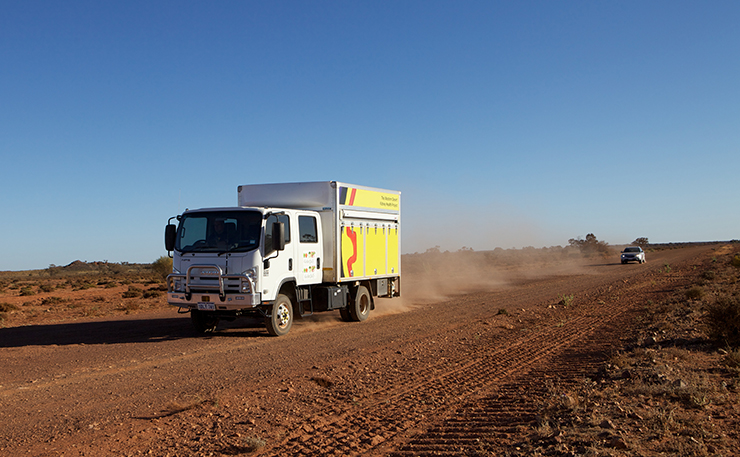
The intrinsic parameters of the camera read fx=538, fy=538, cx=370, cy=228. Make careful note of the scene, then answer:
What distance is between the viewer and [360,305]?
16547mm

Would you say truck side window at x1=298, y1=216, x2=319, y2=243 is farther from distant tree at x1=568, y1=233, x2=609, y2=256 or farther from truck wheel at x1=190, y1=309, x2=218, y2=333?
distant tree at x1=568, y1=233, x2=609, y2=256

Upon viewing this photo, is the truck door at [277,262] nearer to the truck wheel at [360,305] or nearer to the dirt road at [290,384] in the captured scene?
the dirt road at [290,384]

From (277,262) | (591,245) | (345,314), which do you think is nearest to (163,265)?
(345,314)

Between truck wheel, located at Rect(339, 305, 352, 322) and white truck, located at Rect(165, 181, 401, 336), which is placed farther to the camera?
truck wheel, located at Rect(339, 305, 352, 322)

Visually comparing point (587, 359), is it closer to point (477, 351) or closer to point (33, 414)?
point (477, 351)

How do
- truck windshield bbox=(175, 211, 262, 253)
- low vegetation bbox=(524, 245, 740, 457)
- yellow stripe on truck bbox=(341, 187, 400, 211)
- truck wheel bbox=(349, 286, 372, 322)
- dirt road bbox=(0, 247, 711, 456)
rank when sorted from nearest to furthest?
low vegetation bbox=(524, 245, 740, 457) < dirt road bbox=(0, 247, 711, 456) < truck windshield bbox=(175, 211, 262, 253) < yellow stripe on truck bbox=(341, 187, 400, 211) < truck wheel bbox=(349, 286, 372, 322)

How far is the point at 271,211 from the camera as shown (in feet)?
41.0

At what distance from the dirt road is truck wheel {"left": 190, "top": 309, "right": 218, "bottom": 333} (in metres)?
0.43

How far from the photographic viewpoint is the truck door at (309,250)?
13.6 metres

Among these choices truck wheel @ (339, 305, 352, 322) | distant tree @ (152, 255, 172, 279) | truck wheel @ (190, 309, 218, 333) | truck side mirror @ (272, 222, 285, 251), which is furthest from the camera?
distant tree @ (152, 255, 172, 279)

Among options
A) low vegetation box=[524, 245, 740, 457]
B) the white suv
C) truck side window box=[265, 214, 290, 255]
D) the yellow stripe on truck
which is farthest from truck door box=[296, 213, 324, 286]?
the white suv

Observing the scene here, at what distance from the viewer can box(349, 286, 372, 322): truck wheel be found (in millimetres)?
16119

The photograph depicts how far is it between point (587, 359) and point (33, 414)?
8873 millimetres

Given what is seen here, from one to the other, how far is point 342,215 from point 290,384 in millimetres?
7278
